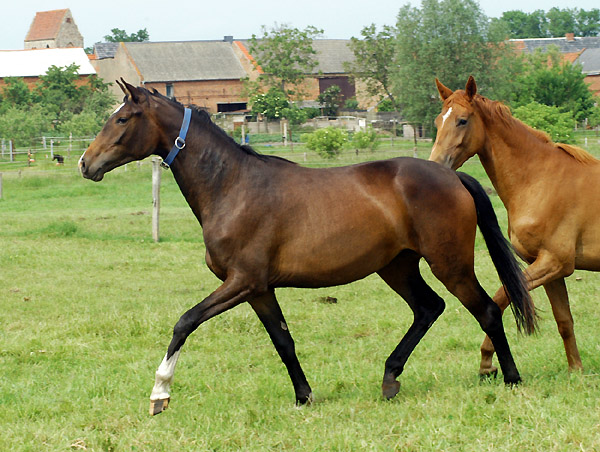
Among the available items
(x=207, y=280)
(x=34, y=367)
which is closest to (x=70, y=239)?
(x=207, y=280)

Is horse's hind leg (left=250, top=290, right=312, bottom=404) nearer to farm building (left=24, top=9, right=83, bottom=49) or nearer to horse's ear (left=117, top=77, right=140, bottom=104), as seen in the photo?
horse's ear (left=117, top=77, right=140, bottom=104)

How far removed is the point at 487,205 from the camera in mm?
5516

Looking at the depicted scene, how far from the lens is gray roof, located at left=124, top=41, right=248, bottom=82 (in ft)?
208

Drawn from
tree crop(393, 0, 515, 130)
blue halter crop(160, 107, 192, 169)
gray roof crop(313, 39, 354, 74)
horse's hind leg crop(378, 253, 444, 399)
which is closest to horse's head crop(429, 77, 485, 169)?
horse's hind leg crop(378, 253, 444, 399)

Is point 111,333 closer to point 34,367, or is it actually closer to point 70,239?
point 34,367

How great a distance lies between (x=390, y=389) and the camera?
5270 mm

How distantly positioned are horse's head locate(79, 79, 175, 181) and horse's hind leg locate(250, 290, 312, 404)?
4.35 ft

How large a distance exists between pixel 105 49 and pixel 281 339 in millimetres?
68315

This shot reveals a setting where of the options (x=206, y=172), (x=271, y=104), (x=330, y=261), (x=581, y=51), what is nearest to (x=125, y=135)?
(x=206, y=172)

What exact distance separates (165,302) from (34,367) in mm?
2890

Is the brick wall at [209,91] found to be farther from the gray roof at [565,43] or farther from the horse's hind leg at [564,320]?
the horse's hind leg at [564,320]

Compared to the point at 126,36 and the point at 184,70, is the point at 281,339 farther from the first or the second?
the point at 126,36

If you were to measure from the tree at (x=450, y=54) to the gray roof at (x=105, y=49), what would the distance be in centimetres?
3313

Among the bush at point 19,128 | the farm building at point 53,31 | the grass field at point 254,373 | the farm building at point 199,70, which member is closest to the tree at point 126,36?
the farm building at point 53,31
